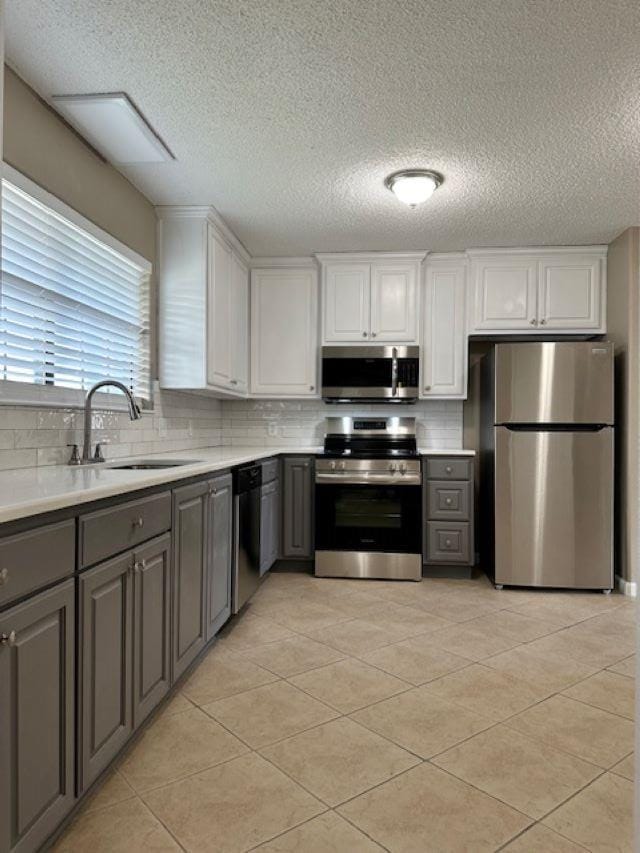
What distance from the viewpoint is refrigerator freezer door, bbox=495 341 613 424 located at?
150 inches

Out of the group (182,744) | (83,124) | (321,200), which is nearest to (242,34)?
(83,124)

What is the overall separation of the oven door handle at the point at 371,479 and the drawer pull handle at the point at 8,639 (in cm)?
296

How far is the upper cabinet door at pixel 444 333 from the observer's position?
441 cm

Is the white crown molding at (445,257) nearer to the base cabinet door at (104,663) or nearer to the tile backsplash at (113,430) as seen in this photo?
the tile backsplash at (113,430)

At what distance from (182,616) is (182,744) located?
46 cm

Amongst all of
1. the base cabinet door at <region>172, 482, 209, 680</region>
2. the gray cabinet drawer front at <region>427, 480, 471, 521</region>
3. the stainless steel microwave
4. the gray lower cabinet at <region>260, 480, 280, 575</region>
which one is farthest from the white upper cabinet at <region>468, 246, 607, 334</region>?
the base cabinet door at <region>172, 482, 209, 680</region>

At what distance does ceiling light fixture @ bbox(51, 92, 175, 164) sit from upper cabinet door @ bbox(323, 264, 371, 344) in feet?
5.93

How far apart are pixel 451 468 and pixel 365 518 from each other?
0.69 metres

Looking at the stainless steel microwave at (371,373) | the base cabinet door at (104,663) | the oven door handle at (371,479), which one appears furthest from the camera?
the stainless steel microwave at (371,373)

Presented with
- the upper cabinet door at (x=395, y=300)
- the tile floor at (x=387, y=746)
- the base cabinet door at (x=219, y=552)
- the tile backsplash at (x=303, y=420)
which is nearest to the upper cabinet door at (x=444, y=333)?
the upper cabinet door at (x=395, y=300)

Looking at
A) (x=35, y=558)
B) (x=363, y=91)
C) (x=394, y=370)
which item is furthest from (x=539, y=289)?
(x=35, y=558)

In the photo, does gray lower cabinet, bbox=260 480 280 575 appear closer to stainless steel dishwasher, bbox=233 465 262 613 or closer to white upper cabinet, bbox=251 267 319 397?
stainless steel dishwasher, bbox=233 465 262 613

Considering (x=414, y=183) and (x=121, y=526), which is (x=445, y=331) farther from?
(x=121, y=526)

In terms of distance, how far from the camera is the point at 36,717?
1338 mm
